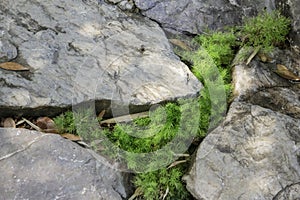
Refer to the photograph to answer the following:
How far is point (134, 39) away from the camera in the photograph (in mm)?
3711

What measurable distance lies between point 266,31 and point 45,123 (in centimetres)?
206

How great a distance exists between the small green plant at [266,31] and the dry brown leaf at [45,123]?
1.84 meters

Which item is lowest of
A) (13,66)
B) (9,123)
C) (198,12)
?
(9,123)

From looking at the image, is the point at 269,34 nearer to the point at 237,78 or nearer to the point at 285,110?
the point at 237,78

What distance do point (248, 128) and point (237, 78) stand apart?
0.53 metres

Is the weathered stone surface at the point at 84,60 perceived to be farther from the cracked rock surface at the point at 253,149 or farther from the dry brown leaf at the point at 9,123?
the cracked rock surface at the point at 253,149

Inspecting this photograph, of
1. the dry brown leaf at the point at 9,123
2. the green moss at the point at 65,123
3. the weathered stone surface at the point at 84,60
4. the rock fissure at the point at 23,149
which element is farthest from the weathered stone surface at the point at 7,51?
the rock fissure at the point at 23,149

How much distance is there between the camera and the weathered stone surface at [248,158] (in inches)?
110

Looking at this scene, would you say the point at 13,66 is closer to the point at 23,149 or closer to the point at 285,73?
the point at 23,149

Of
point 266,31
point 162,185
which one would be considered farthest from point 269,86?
point 162,185

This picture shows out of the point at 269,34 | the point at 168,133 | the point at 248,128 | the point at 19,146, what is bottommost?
the point at 19,146

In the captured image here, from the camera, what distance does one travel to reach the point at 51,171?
2814mm

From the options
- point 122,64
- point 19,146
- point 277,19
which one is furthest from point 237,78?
point 19,146

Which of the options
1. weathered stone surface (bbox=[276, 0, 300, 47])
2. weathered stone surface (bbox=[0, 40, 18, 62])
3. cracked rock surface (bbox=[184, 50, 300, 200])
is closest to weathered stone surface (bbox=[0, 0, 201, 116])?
weathered stone surface (bbox=[0, 40, 18, 62])
